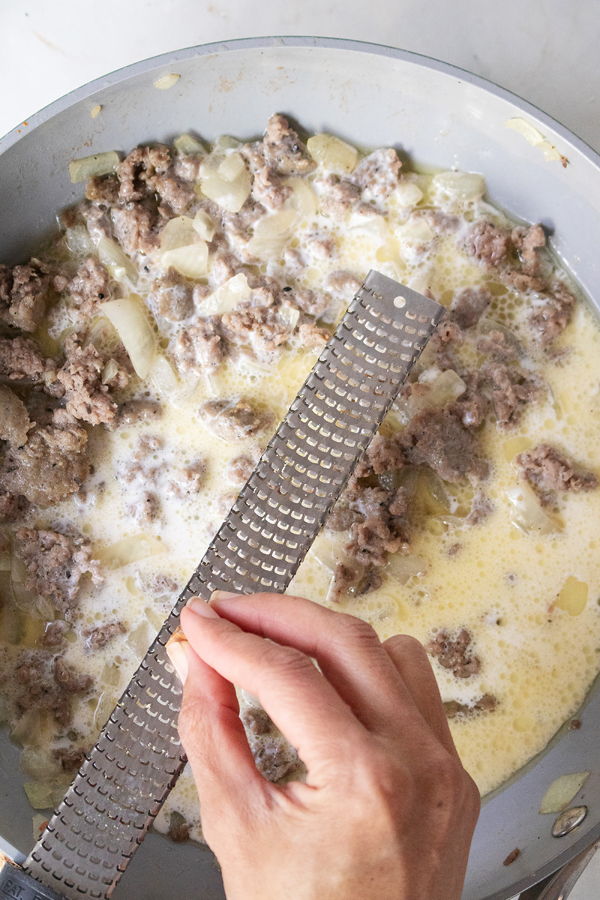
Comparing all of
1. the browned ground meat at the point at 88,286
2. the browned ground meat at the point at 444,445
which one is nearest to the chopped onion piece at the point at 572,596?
the browned ground meat at the point at 444,445

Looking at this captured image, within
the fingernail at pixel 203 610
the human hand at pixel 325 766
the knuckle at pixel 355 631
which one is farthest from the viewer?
the fingernail at pixel 203 610

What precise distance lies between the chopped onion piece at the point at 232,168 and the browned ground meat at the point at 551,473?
46.3 inches

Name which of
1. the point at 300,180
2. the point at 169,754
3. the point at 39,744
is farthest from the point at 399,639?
the point at 300,180

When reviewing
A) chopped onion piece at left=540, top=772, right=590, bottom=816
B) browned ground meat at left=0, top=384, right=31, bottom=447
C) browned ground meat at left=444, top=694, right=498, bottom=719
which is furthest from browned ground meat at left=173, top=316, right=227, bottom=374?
chopped onion piece at left=540, top=772, right=590, bottom=816

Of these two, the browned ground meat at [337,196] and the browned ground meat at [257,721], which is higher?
the browned ground meat at [337,196]

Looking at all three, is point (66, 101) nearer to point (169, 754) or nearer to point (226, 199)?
point (226, 199)

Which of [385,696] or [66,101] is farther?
[66,101]

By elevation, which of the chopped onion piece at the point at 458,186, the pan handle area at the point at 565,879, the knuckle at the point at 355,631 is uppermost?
the chopped onion piece at the point at 458,186

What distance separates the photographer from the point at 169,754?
1944 mm

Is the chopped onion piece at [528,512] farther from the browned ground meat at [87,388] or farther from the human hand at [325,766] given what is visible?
the browned ground meat at [87,388]

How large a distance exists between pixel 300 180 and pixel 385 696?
1.63m

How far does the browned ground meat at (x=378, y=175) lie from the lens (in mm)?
2396

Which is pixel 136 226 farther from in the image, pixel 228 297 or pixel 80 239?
pixel 228 297

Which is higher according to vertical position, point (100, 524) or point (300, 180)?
point (300, 180)
